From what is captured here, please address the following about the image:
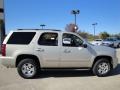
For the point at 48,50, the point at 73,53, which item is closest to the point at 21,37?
the point at 48,50

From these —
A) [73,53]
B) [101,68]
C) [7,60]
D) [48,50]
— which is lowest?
[101,68]

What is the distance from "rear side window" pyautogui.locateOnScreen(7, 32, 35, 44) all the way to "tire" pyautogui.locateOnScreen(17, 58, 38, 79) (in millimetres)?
754

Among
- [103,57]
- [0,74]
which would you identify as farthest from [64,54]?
[0,74]

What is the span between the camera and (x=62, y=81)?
33.2ft

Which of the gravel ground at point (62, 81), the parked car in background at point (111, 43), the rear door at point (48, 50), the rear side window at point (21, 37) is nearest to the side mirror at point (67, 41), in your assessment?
the rear door at point (48, 50)

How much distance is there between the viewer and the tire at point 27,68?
34.9 feet

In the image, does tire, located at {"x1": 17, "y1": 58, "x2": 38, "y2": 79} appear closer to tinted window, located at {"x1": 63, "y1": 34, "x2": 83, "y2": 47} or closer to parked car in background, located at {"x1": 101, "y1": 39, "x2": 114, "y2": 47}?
tinted window, located at {"x1": 63, "y1": 34, "x2": 83, "y2": 47}

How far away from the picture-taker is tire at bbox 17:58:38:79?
34.9ft

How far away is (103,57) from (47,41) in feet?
8.11

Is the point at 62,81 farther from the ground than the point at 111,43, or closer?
closer

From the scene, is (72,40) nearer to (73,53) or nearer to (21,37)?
(73,53)

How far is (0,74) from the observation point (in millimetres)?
11781

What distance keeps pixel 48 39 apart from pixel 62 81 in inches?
73.8

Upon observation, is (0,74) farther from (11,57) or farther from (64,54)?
(64,54)
